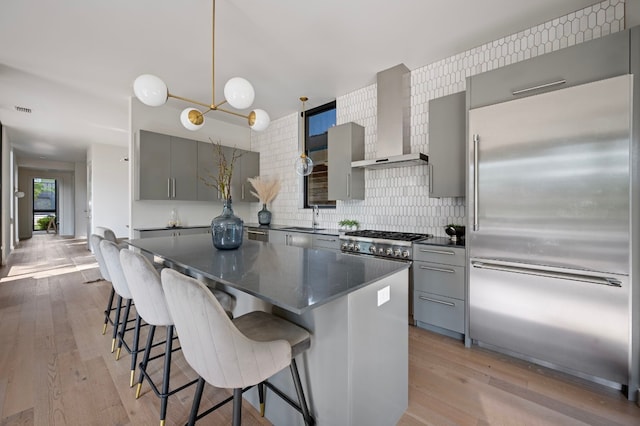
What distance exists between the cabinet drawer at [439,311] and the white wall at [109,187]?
7.47 metres

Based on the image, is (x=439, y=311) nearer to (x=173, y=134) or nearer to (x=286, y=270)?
(x=286, y=270)

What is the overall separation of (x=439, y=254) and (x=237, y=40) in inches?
112

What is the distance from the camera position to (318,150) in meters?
4.61

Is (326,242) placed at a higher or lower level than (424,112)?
lower

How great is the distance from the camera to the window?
444cm

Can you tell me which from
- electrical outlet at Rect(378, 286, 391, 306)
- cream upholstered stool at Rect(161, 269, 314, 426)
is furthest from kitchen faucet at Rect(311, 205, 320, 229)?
cream upholstered stool at Rect(161, 269, 314, 426)

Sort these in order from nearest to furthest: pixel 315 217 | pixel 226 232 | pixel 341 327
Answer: pixel 341 327, pixel 226 232, pixel 315 217

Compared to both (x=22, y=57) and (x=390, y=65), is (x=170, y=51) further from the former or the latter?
(x=390, y=65)

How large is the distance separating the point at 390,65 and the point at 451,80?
2.29ft

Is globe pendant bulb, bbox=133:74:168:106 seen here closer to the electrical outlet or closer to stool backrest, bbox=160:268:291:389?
stool backrest, bbox=160:268:291:389

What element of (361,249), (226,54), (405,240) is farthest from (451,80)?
(226,54)

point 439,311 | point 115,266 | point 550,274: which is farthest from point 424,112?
point 115,266

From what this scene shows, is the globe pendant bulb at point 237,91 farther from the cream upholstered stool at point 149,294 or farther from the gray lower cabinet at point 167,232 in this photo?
the gray lower cabinet at point 167,232

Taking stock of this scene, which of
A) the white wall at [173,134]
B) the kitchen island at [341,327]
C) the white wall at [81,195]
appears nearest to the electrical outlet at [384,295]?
the kitchen island at [341,327]
